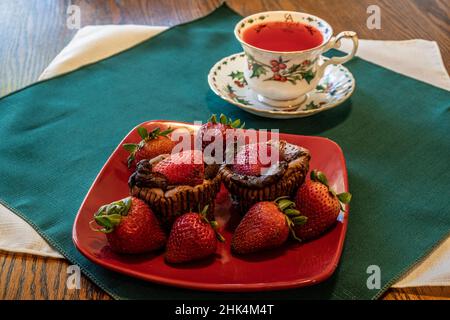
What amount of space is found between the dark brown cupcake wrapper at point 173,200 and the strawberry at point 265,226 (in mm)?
72

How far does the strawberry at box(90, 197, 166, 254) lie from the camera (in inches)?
27.3

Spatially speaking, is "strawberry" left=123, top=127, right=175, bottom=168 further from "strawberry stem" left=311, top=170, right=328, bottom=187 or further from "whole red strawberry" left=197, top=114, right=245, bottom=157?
"strawberry stem" left=311, top=170, right=328, bottom=187

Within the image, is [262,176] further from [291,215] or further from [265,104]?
[265,104]

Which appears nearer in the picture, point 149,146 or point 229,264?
point 229,264

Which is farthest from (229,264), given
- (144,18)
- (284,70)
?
(144,18)

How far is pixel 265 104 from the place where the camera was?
1113mm

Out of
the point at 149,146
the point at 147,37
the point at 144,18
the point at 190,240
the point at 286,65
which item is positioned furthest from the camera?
the point at 144,18

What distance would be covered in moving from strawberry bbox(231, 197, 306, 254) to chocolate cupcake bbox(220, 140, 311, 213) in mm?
25

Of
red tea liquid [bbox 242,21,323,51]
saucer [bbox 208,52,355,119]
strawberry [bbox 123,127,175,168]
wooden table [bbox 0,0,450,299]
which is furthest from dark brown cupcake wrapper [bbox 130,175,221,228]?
wooden table [bbox 0,0,450,299]

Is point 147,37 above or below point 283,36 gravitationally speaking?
below

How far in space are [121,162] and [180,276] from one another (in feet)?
0.95

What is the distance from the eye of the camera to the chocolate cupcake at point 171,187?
0.73 meters

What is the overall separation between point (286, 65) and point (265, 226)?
45 centimetres

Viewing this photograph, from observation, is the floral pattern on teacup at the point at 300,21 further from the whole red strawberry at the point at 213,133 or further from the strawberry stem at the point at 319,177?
the strawberry stem at the point at 319,177
